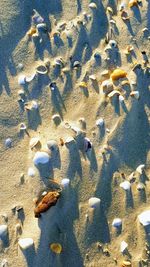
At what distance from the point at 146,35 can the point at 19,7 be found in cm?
141

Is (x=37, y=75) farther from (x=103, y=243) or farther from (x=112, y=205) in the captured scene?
(x=103, y=243)

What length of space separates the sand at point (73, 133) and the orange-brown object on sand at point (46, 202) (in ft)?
0.20

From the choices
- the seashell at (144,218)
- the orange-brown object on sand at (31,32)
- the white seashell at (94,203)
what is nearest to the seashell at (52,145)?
the white seashell at (94,203)

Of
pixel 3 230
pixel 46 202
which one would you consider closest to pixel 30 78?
pixel 46 202

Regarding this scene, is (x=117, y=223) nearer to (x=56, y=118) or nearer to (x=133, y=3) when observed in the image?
(x=56, y=118)

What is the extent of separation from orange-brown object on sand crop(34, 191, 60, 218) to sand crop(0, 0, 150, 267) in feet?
0.20

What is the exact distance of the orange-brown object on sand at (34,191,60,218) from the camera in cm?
421

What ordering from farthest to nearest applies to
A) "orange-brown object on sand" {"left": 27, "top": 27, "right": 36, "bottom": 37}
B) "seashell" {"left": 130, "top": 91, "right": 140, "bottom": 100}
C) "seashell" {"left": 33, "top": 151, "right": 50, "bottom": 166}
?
"orange-brown object on sand" {"left": 27, "top": 27, "right": 36, "bottom": 37}
"seashell" {"left": 130, "top": 91, "right": 140, "bottom": 100}
"seashell" {"left": 33, "top": 151, "right": 50, "bottom": 166}

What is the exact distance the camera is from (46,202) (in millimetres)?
4223

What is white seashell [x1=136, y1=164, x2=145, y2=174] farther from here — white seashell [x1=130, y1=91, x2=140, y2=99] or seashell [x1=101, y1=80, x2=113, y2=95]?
seashell [x1=101, y1=80, x2=113, y2=95]

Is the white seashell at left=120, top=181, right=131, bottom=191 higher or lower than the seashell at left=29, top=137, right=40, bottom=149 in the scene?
lower

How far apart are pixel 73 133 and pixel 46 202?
0.74 metres

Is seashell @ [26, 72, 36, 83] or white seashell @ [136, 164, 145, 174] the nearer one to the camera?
white seashell @ [136, 164, 145, 174]

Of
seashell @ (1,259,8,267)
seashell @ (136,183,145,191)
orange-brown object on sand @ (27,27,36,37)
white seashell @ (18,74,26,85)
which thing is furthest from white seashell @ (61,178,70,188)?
orange-brown object on sand @ (27,27,36,37)
